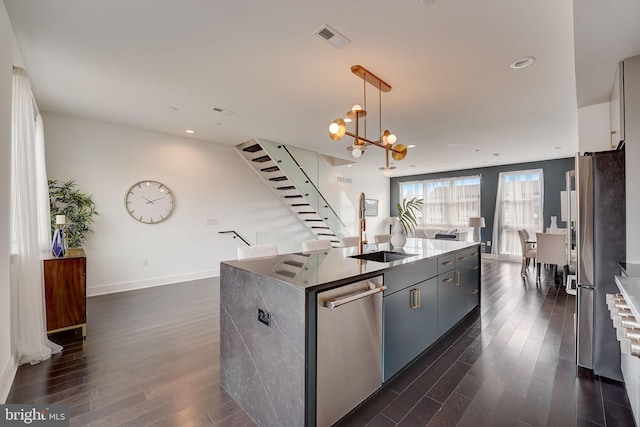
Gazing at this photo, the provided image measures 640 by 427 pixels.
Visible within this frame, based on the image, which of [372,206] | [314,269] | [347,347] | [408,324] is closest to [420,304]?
[408,324]

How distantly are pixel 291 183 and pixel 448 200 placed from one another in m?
6.17

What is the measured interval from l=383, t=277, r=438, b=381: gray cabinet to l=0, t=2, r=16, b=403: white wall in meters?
2.71

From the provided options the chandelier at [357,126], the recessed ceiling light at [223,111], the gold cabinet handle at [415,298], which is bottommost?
the gold cabinet handle at [415,298]

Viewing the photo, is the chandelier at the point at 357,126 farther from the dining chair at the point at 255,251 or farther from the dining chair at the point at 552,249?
the dining chair at the point at 552,249

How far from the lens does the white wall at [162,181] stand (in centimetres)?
449

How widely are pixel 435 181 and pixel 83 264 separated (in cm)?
976

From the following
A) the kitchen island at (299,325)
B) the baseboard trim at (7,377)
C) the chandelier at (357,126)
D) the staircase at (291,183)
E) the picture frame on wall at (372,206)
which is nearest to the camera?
the kitchen island at (299,325)

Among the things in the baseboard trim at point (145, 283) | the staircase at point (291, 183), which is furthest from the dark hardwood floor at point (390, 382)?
the staircase at point (291, 183)

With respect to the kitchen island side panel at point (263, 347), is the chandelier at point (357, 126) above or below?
above

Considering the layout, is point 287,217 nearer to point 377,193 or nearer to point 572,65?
point 377,193

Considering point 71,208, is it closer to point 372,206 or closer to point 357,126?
point 357,126

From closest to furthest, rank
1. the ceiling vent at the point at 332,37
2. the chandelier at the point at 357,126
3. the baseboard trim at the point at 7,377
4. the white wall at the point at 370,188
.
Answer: the baseboard trim at the point at 7,377, the ceiling vent at the point at 332,37, the chandelier at the point at 357,126, the white wall at the point at 370,188

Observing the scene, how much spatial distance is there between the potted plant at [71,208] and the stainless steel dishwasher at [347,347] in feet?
15.0

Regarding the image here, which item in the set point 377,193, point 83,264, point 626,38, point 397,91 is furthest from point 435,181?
point 83,264
